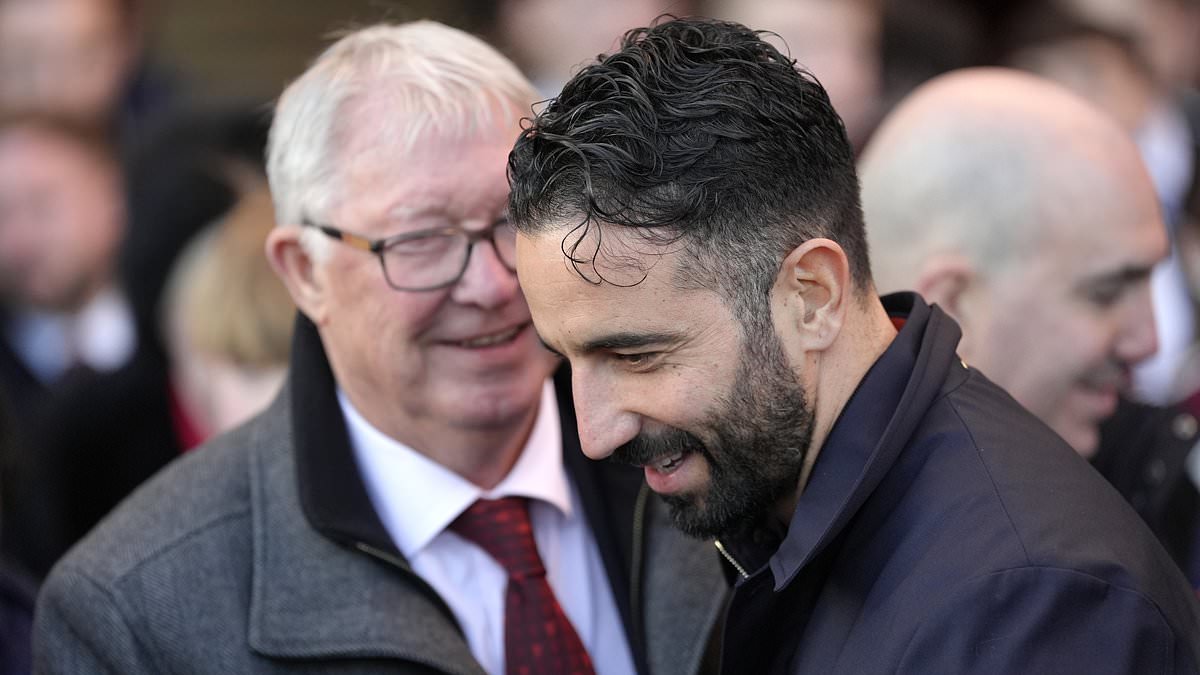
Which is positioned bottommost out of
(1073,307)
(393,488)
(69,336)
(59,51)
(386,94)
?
(69,336)

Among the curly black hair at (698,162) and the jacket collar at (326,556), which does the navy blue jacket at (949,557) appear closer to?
the curly black hair at (698,162)

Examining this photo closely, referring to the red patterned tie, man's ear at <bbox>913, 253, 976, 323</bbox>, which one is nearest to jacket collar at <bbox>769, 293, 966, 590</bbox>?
the red patterned tie

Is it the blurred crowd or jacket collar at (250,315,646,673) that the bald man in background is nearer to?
the blurred crowd

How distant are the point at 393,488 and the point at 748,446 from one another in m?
0.93

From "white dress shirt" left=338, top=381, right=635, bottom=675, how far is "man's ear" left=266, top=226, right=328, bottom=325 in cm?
20

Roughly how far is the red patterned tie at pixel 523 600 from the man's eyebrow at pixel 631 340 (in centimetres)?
78

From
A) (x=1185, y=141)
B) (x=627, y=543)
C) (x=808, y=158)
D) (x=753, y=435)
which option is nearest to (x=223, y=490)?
(x=627, y=543)

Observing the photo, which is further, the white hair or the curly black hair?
the white hair

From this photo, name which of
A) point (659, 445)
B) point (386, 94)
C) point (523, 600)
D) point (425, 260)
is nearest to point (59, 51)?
point (386, 94)

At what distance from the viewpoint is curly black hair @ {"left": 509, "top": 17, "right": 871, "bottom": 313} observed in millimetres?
1932

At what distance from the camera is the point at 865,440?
6.44 feet

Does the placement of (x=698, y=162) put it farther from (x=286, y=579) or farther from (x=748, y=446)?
(x=286, y=579)

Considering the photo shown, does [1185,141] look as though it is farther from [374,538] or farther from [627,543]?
[374,538]

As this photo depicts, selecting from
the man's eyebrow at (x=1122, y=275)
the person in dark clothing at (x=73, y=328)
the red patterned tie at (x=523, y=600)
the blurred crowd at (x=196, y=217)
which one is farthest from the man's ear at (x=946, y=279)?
the person in dark clothing at (x=73, y=328)
